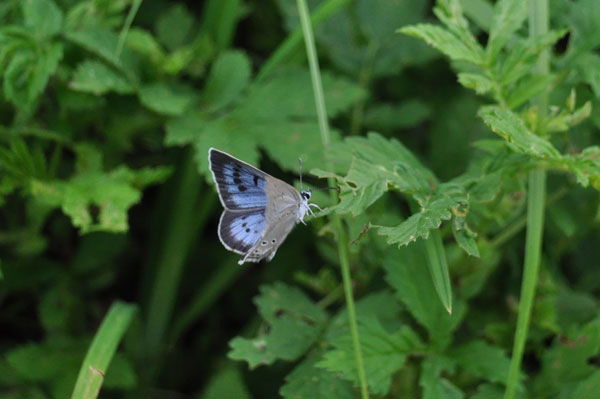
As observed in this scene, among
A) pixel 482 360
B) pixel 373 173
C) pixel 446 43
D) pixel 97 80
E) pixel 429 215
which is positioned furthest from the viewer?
pixel 97 80

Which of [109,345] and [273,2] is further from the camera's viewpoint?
[273,2]

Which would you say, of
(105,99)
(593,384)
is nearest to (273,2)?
(105,99)

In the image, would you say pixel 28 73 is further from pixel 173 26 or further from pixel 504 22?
pixel 504 22

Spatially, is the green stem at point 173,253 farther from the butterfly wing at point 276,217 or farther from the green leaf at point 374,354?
the green leaf at point 374,354

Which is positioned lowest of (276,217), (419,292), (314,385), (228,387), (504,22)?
(228,387)

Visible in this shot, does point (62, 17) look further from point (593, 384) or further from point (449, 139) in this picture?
point (593, 384)

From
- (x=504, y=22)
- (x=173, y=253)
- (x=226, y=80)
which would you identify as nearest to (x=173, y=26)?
(x=226, y=80)
